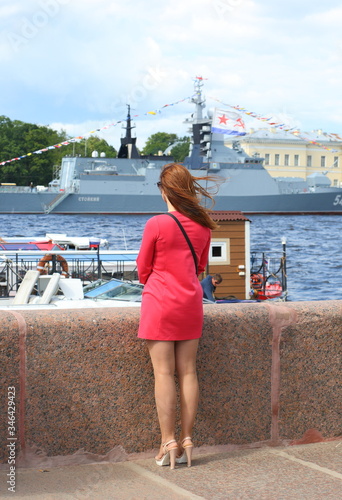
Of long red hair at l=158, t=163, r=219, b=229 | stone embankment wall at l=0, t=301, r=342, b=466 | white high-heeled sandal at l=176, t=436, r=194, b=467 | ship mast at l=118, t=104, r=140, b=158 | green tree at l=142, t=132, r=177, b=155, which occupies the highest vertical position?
green tree at l=142, t=132, r=177, b=155

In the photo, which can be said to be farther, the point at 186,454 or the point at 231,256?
the point at 231,256

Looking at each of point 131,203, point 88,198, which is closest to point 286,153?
point 131,203

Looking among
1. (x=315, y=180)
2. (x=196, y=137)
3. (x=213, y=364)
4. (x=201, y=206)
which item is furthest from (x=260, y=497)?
(x=315, y=180)

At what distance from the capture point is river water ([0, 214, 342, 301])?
30.9 meters

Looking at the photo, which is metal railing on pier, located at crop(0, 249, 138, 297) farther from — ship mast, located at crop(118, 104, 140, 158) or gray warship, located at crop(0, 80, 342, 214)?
ship mast, located at crop(118, 104, 140, 158)

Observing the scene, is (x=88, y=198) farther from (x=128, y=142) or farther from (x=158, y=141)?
(x=158, y=141)

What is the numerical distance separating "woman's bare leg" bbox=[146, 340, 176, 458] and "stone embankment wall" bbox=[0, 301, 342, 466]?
13 cm

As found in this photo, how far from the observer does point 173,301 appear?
354 cm

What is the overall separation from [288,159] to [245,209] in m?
25.7

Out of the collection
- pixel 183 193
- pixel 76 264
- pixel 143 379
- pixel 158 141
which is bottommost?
pixel 76 264

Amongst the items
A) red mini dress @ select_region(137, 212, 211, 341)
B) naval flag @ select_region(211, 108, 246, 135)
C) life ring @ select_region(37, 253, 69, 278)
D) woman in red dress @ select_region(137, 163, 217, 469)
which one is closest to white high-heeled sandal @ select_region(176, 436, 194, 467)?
woman in red dress @ select_region(137, 163, 217, 469)

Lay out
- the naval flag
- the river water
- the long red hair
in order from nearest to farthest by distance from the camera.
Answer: the long red hair, the river water, the naval flag

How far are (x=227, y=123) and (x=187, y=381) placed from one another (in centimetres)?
7332

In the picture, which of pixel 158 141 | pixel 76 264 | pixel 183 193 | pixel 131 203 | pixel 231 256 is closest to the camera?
pixel 183 193
